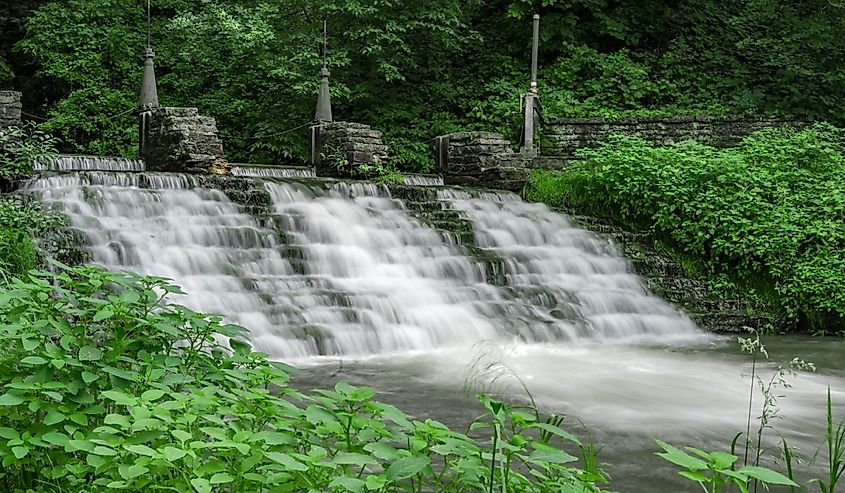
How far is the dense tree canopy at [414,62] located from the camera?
59.1ft

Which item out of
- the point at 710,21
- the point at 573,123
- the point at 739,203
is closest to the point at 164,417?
the point at 739,203

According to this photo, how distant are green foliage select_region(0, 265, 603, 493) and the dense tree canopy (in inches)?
585

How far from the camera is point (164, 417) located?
2.30 metres

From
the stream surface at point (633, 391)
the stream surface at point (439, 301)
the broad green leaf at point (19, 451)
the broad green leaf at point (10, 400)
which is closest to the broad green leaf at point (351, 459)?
the broad green leaf at point (19, 451)

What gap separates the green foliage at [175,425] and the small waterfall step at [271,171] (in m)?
10.3

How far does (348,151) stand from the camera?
1350 centimetres

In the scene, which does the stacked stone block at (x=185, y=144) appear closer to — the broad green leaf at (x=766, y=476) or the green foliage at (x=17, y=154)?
the green foliage at (x=17, y=154)

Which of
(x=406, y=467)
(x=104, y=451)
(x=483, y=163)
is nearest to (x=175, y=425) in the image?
(x=104, y=451)

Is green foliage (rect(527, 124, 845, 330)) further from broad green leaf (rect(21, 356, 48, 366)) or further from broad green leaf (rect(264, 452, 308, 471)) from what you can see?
broad green leaf (rect(21, 356, 48, 366))

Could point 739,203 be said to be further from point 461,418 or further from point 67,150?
point 67,150

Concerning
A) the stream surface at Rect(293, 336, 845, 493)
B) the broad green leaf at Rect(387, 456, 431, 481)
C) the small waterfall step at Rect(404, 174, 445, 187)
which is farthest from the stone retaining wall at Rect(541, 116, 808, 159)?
the broad green leaf at Rect(387, 456, 431, 481)

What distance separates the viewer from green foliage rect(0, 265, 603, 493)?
218 centimetres

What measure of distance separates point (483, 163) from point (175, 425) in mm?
11340

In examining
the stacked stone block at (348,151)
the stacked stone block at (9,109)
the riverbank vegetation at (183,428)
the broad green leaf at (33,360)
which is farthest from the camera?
the stacked stone block at (348,151)
